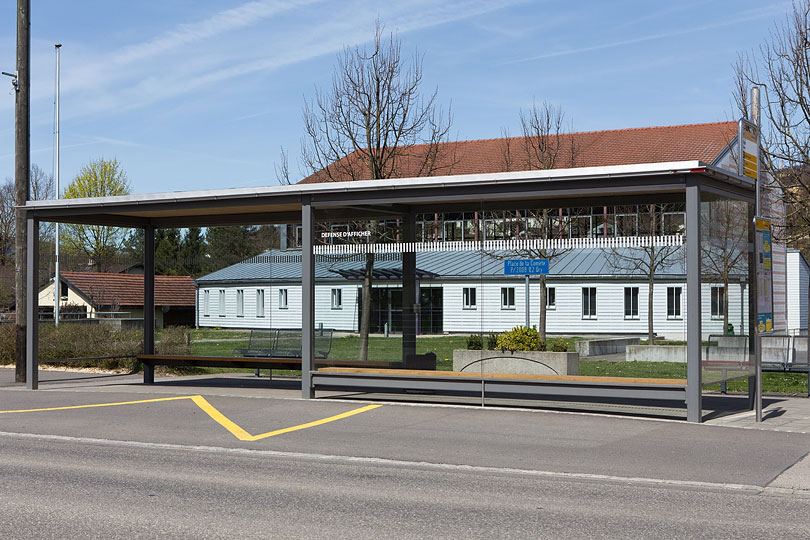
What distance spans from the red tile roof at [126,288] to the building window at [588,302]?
7.88 metres

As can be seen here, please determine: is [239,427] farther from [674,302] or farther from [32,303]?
[32,303]

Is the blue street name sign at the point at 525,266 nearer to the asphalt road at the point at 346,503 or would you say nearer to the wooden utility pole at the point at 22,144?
the asphalt road at the point at 346,503

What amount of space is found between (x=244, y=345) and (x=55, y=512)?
10.2 meters

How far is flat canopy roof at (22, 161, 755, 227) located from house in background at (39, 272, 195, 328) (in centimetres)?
171

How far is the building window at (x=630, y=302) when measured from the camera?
13343 millimetres

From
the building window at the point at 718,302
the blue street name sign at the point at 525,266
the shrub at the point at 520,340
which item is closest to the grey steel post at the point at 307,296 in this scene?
the shrub at the point at 520,340

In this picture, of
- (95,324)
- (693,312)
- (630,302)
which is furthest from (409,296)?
(95,324)

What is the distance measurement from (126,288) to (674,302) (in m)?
13.3

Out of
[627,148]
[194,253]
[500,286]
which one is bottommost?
[500,286]

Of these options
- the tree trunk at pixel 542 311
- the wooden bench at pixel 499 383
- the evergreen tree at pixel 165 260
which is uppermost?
the evergreen tree at pixel 165 260

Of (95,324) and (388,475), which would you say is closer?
(388,475)

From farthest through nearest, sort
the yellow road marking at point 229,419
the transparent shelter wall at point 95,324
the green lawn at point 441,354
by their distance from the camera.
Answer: the transparent shelter wall at point 95,324 < the green lawn at point 441,354 < the yellow road marking at point 229,419

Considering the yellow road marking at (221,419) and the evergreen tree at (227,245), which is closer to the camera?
the yellow road marking at (221,419)

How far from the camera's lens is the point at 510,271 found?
535 inches
